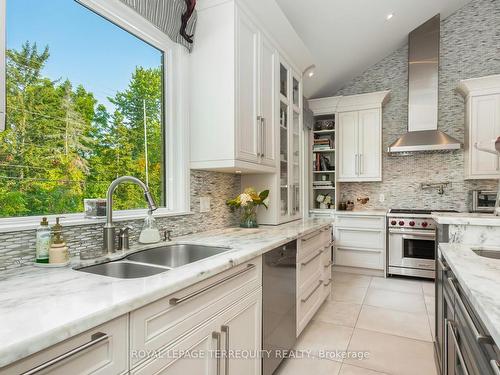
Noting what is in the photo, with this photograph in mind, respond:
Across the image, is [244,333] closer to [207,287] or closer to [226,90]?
[207,287]

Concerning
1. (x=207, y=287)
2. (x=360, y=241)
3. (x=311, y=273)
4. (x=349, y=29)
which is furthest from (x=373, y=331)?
(x=349, y=29)

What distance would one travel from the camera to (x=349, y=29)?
3.44 metres

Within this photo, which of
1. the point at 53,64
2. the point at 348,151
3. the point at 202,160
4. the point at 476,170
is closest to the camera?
the point at 53,64

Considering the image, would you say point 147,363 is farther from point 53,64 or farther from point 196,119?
point 196,119

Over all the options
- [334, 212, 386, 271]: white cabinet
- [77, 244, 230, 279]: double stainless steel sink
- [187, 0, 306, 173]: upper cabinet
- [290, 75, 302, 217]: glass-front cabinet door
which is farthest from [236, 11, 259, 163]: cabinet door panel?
[334, 212, 386, 271]: white cabinet

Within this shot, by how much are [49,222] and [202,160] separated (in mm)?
1008

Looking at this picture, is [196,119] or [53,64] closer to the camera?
[53,64]

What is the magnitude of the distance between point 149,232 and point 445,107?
4459mm

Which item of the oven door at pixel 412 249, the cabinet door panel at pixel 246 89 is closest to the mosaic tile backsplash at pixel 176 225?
the cabinet door panel at pixel 246 89

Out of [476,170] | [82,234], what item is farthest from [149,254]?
[476,170]

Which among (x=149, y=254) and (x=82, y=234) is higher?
(x=82, y=234)

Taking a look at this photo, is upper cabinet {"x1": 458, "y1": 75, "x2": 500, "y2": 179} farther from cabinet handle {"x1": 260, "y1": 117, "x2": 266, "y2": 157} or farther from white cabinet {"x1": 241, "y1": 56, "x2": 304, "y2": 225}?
cabinet handle {"x1": 260, "y1": 117, "x2": 266, "y2": 157}

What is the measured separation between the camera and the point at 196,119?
2.10 meters

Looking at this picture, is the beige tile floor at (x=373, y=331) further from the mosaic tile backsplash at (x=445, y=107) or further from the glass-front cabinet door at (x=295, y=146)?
the mosaic tile backsplash at (x=445, y=107)
